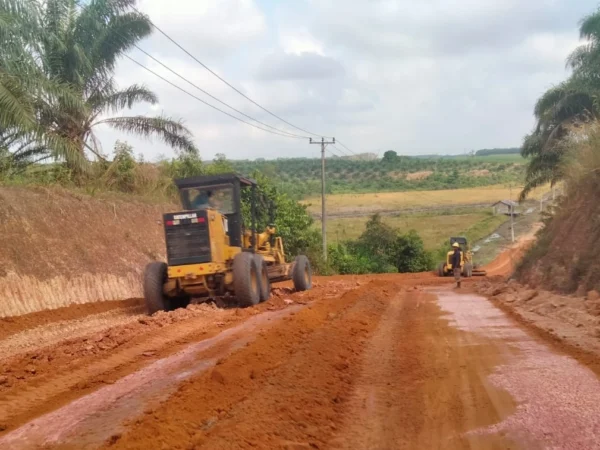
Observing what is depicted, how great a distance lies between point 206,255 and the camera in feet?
51.6

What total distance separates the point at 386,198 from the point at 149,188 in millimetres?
64210

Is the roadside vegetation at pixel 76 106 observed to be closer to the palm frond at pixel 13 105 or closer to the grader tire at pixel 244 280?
the palm frond at pixel 13 105

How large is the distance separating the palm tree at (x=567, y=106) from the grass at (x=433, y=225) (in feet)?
91.8

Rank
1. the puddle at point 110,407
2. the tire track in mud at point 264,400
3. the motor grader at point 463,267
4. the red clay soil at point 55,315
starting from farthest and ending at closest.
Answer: the motor grader at point 463,267, the red clay soil at point 55,315, the puddle at point 110,407, the tire track in mud at point 264,400

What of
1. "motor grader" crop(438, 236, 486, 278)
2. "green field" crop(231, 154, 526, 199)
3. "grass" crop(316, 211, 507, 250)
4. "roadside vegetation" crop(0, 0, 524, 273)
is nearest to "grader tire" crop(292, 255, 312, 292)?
"roadside vegetation" crop(0, 0, 524, 273)

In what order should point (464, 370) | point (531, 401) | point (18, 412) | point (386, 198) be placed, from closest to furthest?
point (531, 401) < point (18, 412) < point (464, 370) < point (386, 198)

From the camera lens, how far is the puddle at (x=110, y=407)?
5996 mm

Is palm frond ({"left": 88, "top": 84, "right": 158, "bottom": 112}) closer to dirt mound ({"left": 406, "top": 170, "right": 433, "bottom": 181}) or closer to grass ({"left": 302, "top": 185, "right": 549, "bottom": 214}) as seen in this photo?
grass ({"left": 302, "top": 185, "right": 549, "bottom": 214})

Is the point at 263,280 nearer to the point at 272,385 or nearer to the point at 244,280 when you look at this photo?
the point at 244,280

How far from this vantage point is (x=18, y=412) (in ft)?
23.5

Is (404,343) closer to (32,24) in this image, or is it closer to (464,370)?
(464,370)

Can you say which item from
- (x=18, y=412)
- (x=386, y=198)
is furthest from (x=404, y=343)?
(x=386, y=198)

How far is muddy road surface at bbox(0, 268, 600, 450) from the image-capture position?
579 centimetres

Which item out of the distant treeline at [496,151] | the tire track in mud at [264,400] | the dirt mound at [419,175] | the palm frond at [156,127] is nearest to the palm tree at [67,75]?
the palm frond at [156,127]
